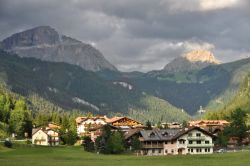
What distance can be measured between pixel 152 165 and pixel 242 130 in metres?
108

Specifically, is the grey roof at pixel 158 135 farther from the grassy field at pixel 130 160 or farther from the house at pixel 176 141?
the grassy field at pixel 130 160

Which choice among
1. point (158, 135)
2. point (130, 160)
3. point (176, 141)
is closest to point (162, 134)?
point (158, 135)

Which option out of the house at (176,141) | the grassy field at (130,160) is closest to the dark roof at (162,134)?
the house at (176,141)

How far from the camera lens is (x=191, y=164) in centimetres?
9069

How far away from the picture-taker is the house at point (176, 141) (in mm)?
181625

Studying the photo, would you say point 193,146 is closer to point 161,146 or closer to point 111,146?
point 161,146

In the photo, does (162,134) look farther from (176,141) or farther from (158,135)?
(176,141)

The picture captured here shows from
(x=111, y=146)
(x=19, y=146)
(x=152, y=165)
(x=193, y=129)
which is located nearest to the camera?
(x=152, y=165)

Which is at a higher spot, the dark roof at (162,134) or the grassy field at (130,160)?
the dark roof at (162,134)

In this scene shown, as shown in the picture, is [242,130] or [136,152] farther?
[242,130]

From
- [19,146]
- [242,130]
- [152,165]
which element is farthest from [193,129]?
[152,165]

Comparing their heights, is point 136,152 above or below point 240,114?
below

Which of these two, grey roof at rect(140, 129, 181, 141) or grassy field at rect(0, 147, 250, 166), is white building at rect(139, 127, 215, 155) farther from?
grassy field at rect(0, 147, 250, 166)

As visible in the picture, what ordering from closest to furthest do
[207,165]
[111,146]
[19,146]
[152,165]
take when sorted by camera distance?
[207,165]
[152,165]
[111,146]
[19,146]
